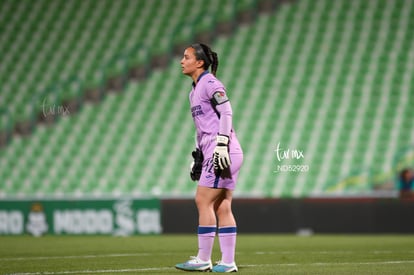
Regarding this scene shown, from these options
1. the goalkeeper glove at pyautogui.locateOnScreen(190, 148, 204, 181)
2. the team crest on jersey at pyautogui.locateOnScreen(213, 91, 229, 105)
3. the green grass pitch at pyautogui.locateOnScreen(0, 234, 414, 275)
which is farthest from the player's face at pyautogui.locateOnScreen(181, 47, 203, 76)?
the green grass pitch at pyautogui.locateOnScreen(0, 234, 414, 275)

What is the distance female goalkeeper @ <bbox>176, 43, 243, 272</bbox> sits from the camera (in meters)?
7.42

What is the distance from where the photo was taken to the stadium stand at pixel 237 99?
18531 millimetres

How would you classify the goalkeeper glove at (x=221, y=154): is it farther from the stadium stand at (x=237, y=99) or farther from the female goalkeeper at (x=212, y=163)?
the stadium stand at (x=237, y=99)

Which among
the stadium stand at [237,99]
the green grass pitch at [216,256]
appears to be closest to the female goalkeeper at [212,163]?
the green grass pitch at [216,256]

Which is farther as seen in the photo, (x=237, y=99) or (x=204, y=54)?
(x=237, y=99)

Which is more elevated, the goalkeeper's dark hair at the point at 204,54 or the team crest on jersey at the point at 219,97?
the goalkeeper's dark hair at the point at 204,54

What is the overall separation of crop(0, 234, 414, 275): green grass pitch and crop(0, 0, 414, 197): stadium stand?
5037mm

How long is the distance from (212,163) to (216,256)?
2396 millimetres

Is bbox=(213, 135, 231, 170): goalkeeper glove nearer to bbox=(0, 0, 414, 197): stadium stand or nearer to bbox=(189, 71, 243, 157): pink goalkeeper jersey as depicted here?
bbox=(189, 71, 243, 157): pink goalkeeper jersey

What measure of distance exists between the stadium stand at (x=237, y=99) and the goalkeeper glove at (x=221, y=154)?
967 cm

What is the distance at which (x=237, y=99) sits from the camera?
66.2 feet

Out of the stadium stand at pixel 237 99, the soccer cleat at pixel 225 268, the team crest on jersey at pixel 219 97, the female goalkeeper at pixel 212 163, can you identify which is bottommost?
the soccer cleat at pixel 225 268

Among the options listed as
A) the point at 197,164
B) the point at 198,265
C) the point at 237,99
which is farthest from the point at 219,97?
the point at 237,99

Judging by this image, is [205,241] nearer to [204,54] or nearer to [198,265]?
[198,265]
